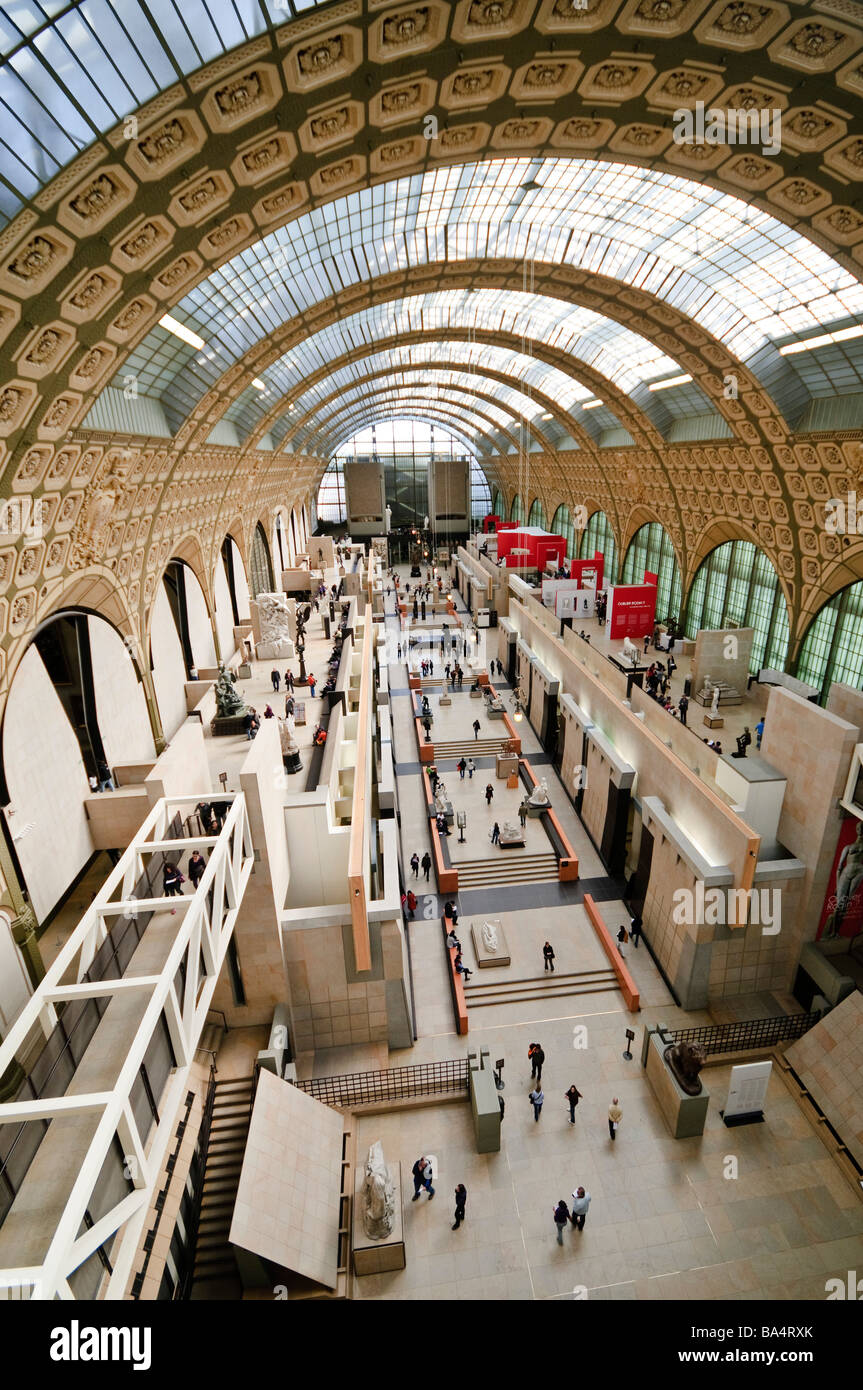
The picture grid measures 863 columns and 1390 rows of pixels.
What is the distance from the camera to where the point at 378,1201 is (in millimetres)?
10609

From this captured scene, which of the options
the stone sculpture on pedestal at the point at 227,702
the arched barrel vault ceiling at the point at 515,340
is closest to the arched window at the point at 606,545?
the arched barrel vault ceiling at the point at 515,340

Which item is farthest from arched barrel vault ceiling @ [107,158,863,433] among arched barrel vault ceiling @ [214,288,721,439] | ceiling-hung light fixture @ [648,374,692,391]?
arched barrel vault ceiling @ [214,288,721,439]

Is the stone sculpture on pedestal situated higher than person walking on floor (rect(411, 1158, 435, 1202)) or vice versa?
the stone sculpture on pedestal

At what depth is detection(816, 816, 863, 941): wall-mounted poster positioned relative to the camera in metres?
13.3

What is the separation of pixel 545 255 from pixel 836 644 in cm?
1697

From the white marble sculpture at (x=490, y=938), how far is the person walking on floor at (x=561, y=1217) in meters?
5.88

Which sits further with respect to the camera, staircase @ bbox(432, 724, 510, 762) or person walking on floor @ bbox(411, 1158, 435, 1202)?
staircase @ bbox(432, 724, 510, 762)

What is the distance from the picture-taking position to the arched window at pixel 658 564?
3666 cm

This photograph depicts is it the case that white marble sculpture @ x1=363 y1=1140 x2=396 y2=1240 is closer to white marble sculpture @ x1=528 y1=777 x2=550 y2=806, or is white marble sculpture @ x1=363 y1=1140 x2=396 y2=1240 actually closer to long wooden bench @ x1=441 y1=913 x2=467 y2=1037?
long wooden bench @ x1=441 y1=913 x2=467 y2=1037

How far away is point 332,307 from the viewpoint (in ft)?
83.5

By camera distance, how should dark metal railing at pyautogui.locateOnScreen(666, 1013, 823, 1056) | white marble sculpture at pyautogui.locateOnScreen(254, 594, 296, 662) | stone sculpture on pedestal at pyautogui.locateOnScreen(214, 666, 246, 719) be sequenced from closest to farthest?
dark metal railing at pyautogui.locateOnScreen(666, 1013, 823, 1056) → stone sculpture on pedestal at pyautogui.locateOnScreen(214, 666, 246, 719) → white marble sculpture at pyautogui.locateOnScreen(254, 594, 296, 662)

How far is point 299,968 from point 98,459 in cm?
1188

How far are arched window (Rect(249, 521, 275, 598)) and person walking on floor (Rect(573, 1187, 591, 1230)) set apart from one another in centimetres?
3377
